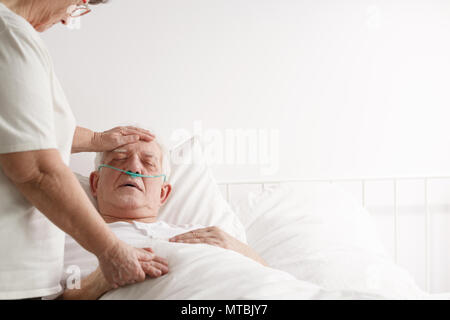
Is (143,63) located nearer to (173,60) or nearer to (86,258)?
(173,60)

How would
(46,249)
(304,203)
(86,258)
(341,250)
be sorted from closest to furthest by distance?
(46,249) < (86,258) < (341,250) < (304,203)

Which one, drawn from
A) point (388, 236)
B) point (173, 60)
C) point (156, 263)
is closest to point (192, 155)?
point (173, 60)

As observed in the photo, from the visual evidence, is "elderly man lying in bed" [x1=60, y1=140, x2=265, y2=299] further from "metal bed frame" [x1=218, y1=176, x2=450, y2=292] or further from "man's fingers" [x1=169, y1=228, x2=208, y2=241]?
"metal bed frame" [x1=218, y1=176, x2=450, y2=292]

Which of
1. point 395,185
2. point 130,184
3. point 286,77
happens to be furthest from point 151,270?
point 395,185

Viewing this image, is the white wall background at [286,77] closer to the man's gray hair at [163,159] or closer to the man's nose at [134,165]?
the man's gray hair at [163,159]

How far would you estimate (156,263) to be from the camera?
2.79ft

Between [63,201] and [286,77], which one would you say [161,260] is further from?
[286,77]

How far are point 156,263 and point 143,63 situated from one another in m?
1.00

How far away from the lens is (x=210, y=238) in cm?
109

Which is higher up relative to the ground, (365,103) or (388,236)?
(365,103)

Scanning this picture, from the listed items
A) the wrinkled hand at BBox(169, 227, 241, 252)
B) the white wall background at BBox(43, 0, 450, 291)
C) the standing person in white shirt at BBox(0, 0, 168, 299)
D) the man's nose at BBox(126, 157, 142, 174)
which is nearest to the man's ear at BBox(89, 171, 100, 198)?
the man's nose at BBox(126, 157, 142, 174)

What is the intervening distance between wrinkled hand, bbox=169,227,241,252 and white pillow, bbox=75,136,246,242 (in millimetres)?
255

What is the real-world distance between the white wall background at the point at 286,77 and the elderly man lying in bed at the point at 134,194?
32cm

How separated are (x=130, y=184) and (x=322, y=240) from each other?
623mm
